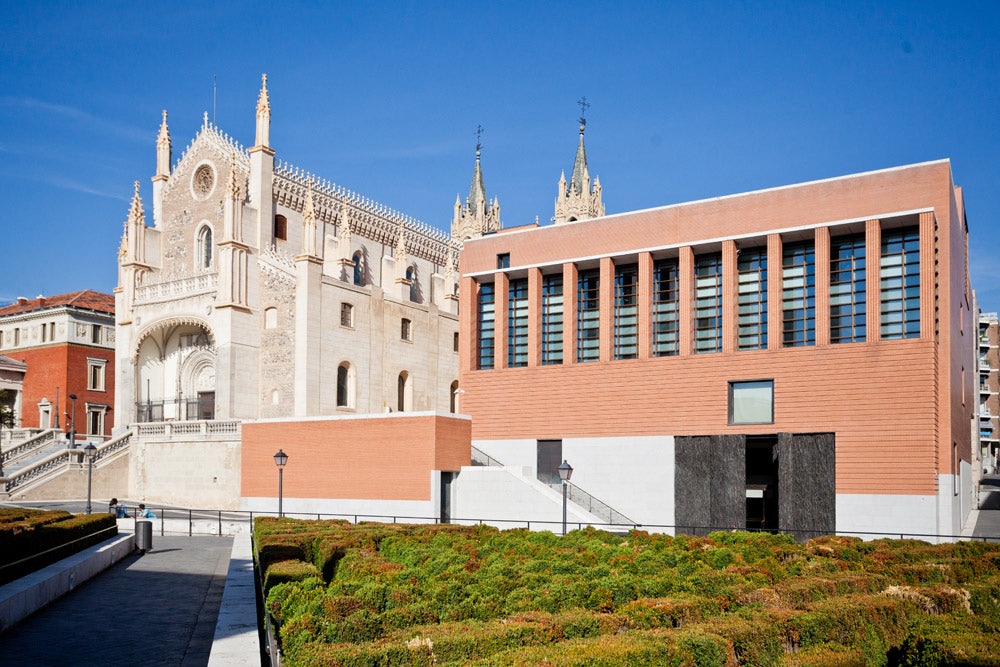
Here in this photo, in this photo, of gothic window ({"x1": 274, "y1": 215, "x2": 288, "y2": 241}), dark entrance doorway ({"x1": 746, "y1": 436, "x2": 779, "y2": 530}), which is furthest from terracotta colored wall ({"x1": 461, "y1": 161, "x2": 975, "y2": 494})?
gothic window ({"x1": 274, "y1": 215, "x2": 288, "y2": 241})

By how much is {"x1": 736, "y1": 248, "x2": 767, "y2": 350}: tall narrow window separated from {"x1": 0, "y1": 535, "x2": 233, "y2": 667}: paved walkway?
20462mm

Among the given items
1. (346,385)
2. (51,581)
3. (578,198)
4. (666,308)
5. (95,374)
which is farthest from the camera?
(578,198)

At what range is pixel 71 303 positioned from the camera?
2399 inches

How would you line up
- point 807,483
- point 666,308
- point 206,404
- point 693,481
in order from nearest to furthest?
point 807,483, point 693,481, point 666,308, point 206,404

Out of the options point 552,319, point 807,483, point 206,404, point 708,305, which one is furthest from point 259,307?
point 807,483

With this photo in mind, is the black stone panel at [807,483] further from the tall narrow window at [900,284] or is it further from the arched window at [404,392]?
the arched window at [404,392]

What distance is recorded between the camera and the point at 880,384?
3055cm

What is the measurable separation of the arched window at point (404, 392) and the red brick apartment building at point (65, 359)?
2107cm

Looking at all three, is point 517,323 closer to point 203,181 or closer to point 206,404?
point 206,404

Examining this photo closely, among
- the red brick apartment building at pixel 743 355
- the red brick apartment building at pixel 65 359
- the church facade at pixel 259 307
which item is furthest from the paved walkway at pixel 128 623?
the red brick apartment building at pixel 65 359

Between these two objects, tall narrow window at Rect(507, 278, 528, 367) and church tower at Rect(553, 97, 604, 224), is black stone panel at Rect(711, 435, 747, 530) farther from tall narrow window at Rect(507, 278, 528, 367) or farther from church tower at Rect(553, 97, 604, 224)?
church tower at Rect(553, 97, 604, 224)

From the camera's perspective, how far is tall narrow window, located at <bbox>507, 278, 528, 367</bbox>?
38.7m

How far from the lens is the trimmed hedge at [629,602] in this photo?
8695mm

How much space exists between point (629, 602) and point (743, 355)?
2233 centimetres
